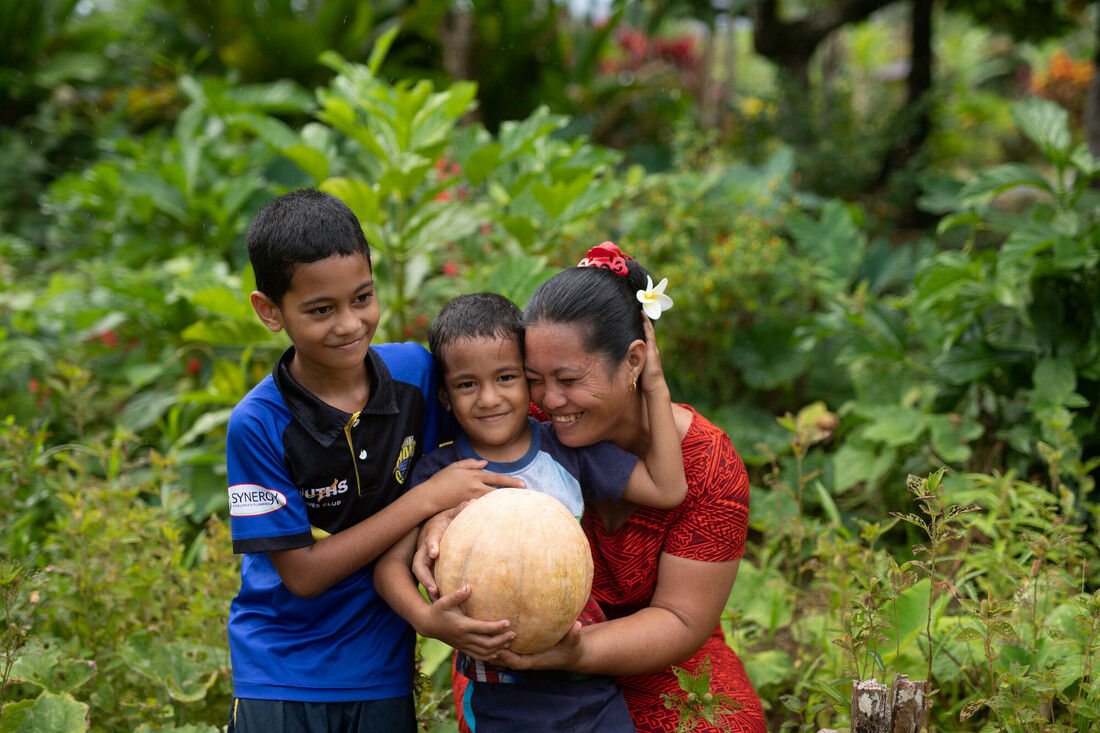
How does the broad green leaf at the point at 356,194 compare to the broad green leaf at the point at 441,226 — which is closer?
the broad green leaf at the point at 356,194

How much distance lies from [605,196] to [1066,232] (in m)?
1.89

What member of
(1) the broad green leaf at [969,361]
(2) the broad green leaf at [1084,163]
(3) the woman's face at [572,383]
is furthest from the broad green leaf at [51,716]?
(2) the broad green leaf at [1084,163]

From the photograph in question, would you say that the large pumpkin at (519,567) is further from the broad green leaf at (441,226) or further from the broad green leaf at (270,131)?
the broad green leaf at (270,131)

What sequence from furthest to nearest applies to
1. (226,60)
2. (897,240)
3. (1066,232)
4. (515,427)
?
1. (226,60)
2. (897,240)
3. (1066,232)
4. (515,427)

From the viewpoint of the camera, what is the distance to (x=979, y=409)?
387 centimetres

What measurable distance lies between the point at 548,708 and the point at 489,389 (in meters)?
0.73

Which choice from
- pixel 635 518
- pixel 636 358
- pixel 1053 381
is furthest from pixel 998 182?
pixel 635 518

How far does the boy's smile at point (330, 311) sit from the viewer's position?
5.99 feet

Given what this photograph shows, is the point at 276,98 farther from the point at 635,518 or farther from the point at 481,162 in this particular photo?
the point at 635,518

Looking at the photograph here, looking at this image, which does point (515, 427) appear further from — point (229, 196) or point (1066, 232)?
point (229, 196)

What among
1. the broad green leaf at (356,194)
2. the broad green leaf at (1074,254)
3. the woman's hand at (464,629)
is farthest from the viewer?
the broad green leaf at (1074,254)

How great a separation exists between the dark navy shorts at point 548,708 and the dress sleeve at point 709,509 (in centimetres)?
39

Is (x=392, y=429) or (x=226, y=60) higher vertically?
(x=226, y=60)

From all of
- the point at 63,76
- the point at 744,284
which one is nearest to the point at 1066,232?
the point at 744,284
